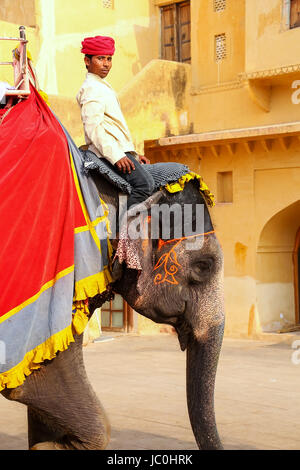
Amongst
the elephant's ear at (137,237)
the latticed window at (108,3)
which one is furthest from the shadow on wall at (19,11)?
the elephant's ear at (137,237)

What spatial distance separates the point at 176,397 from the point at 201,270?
4.40 metres

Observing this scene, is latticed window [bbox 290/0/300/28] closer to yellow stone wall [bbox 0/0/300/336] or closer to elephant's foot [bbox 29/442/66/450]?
yellow stone wall [bbox 0/0/300/336]

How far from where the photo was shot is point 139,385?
937 cm

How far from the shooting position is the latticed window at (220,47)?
47.5ft

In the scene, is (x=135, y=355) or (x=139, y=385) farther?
(x=135, y=355)

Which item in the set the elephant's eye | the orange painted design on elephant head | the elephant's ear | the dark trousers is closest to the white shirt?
the dark trousers

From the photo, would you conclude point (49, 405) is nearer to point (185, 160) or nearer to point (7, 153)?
point (7, 153)

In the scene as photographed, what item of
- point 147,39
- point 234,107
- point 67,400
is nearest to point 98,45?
point 67,400

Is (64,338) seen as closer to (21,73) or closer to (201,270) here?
(201,270)

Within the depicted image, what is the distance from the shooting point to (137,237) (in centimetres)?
414

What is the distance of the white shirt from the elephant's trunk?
3.41 feet

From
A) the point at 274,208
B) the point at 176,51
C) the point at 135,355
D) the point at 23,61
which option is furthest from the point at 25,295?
the point at 176,51

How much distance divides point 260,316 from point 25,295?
10279mm

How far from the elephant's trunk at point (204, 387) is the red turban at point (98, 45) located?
1588 millimetres
